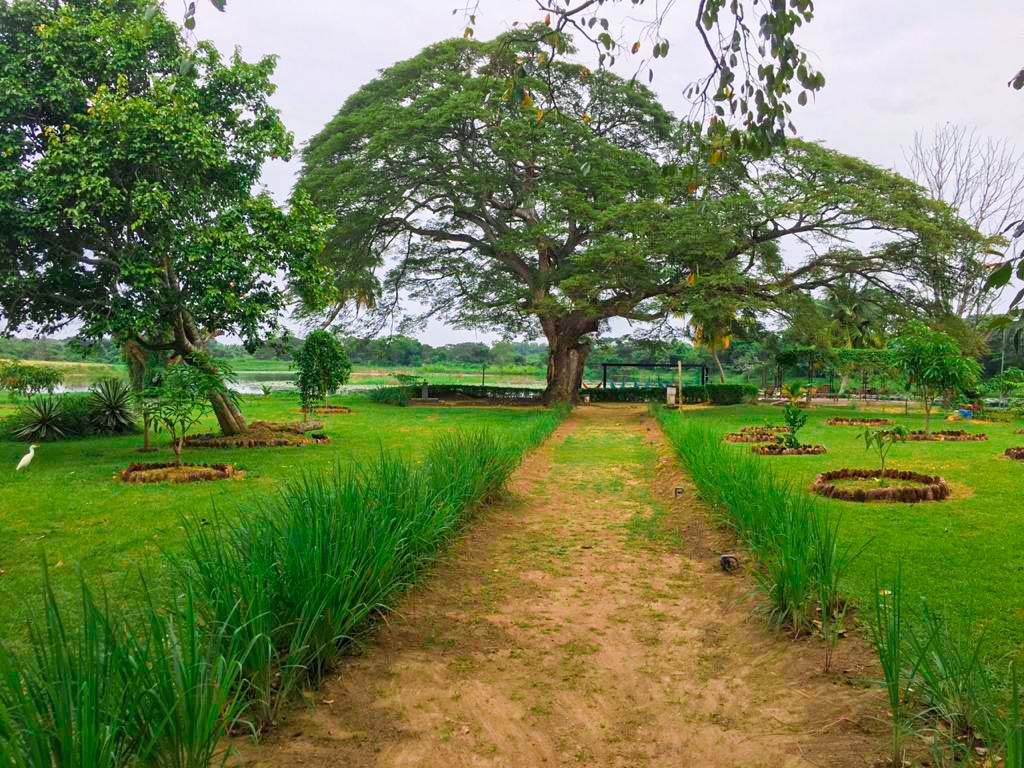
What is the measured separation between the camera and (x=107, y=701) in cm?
189

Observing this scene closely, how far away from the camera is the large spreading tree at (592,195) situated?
18.1 m

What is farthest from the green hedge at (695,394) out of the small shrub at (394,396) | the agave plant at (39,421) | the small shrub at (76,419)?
the agave plant at (39,421)

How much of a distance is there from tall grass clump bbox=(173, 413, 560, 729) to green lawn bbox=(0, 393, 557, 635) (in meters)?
0.33

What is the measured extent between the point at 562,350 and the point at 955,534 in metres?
17.9

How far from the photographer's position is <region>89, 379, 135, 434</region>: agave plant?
43.9ft

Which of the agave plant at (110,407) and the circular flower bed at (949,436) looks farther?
the agave plant at (110,407)

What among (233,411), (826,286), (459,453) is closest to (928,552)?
(459,453)

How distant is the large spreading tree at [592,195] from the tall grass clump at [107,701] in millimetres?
16178

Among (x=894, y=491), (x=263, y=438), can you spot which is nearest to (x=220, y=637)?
(x=894, y=491)

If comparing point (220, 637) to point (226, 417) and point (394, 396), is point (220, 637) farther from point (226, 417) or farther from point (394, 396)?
point (394, 396)

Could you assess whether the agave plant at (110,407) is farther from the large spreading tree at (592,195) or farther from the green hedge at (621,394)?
the green hedge at (621,394)

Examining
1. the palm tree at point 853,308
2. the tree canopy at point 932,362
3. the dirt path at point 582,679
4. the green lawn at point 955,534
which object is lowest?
the dirt path at point 582,679

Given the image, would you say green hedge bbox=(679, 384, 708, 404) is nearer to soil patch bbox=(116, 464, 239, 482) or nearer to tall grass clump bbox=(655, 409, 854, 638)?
soil patch bbox=(116, 464, 239, 482)

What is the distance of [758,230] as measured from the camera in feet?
62.1
